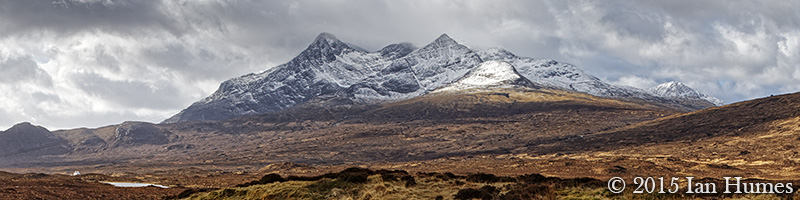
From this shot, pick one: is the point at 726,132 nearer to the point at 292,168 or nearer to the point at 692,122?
the point at 692,122

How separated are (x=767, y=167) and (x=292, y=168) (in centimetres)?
10998

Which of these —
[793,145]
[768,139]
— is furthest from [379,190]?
[768,139]

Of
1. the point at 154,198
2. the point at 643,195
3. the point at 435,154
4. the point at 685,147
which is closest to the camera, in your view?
the point at 643,195

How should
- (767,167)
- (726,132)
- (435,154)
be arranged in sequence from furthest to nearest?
(435,154) < (726,132) < (767,167)

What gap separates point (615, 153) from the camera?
479ft

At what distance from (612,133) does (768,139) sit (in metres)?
61.0

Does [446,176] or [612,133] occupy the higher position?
[612,133]

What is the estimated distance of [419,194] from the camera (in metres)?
31.1

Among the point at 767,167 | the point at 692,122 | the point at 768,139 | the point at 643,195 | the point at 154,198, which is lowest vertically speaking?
the point at 154,198

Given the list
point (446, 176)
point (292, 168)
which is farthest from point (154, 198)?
point (292, 168)

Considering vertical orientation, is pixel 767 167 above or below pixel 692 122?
below

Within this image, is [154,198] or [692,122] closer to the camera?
[154,198]

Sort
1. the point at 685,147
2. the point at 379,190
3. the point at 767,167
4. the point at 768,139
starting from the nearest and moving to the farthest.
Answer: the point at 379,190 → the point at 767,167 → the point at 768,139 → the point at 685,147

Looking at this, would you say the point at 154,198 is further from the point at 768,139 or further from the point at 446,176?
the point at 768,139
